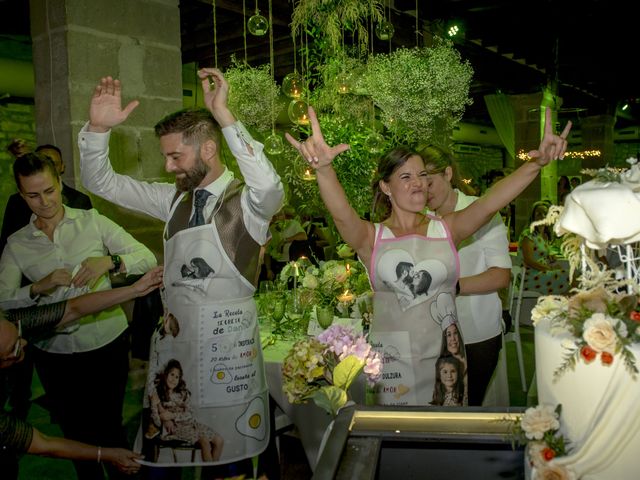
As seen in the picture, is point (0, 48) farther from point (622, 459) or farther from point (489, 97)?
point (489, 97)

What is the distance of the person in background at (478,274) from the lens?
2906 mm

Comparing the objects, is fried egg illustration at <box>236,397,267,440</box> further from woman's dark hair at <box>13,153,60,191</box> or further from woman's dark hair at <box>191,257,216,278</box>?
woman's dark hair at <box>13,153,60,191</box>

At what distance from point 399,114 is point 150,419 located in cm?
263

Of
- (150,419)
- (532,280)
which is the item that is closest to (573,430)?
(150,419)

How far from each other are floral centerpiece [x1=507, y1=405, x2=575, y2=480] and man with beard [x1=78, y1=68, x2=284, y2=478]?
128cm

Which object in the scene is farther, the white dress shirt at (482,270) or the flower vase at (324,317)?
the flower vase at (324,317)

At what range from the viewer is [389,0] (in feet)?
21.8

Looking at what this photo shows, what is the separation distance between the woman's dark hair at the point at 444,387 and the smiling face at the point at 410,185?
1.98ft

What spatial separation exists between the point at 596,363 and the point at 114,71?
3.79m

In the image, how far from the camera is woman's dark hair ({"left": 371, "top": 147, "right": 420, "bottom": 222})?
8.21 feet

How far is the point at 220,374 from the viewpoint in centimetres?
226

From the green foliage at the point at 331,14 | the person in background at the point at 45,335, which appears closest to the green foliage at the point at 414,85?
the green foliage at the point at 331,14

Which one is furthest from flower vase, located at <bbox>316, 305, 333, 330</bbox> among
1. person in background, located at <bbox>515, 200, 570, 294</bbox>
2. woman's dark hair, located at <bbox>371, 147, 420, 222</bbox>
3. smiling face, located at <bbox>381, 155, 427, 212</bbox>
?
person in background, located at <bbox>515, 200, 570, 294</bbox>

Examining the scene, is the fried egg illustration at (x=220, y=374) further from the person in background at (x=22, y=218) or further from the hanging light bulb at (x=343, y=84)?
the hanging light bulb at (x=343, y=84)
